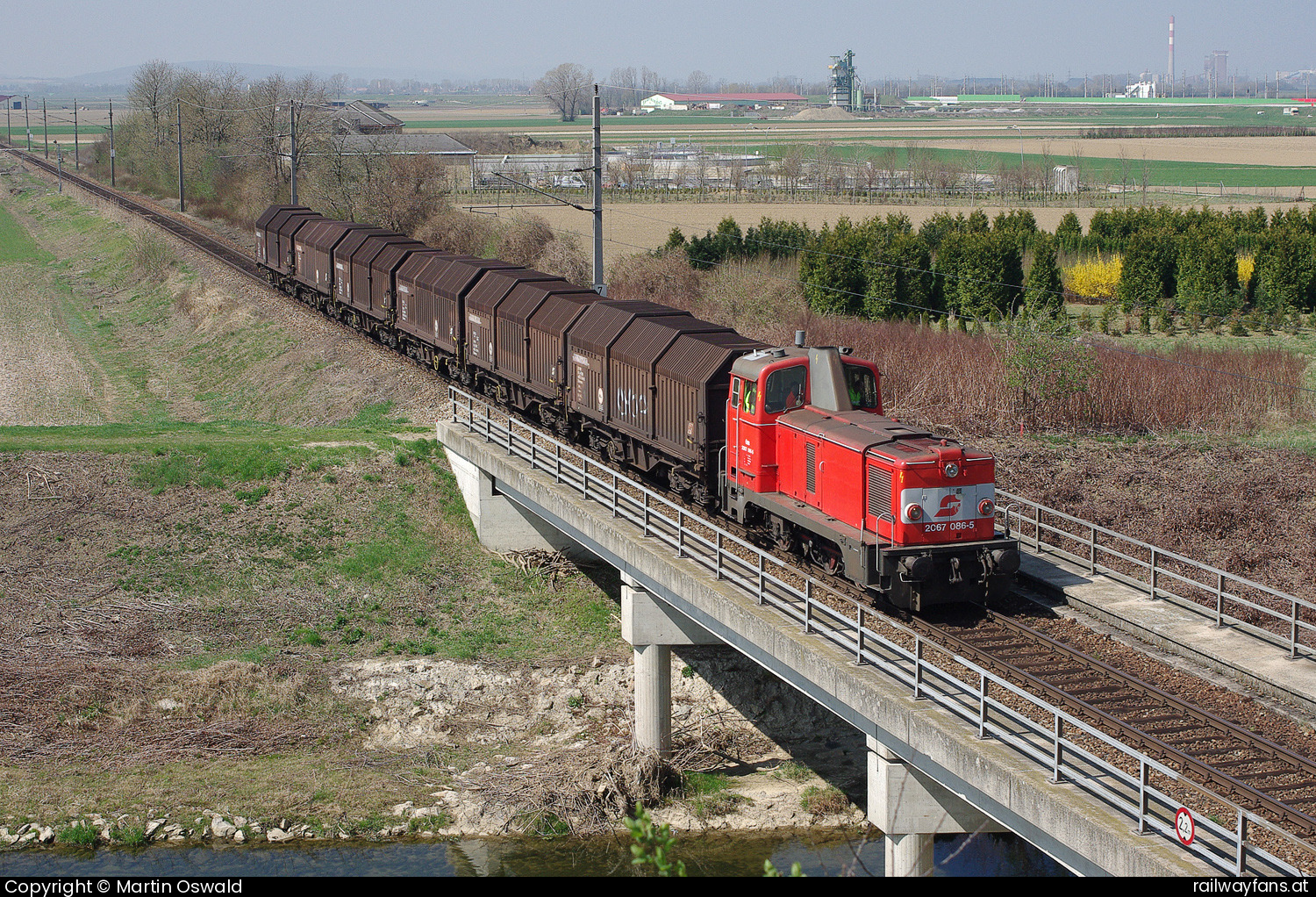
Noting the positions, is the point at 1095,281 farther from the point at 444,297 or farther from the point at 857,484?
the point at 857,484

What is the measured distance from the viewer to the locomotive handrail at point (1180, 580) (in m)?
18.6

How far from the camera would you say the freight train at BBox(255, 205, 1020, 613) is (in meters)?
18.9

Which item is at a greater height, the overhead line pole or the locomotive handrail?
the overhead line pole

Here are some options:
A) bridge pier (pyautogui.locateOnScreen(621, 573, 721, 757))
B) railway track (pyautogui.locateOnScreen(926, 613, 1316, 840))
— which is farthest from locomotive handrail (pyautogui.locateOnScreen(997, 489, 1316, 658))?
bridge pier (pyautogui.locateOnScreen(621, 573, 721, 757))

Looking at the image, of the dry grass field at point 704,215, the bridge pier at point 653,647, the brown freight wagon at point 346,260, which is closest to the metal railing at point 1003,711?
the bridge pier at point 653,647

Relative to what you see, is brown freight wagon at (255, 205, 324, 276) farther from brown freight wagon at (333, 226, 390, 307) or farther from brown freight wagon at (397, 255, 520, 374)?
brown freight wagon at (397, 255, 520, 374)

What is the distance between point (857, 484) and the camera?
63.3 feet

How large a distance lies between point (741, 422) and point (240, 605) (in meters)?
13.6

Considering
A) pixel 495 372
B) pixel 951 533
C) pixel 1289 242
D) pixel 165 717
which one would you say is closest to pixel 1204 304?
pixel 1289 242

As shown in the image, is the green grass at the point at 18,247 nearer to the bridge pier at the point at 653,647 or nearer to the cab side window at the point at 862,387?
the bridge pier at the point at 653,647

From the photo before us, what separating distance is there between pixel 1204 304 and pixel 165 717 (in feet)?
163

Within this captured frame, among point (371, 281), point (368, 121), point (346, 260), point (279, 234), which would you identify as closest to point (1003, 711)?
point (371, 281)

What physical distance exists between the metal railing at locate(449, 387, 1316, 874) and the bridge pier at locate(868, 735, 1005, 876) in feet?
3.75

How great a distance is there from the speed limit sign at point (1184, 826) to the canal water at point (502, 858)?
316 inches
